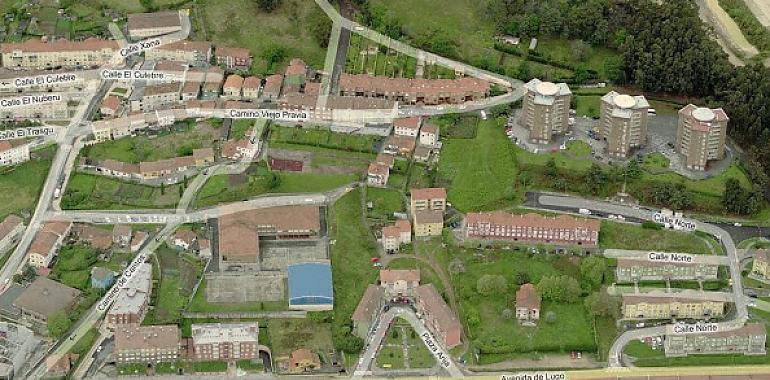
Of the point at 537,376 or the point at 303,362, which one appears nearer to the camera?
the point at 537,376

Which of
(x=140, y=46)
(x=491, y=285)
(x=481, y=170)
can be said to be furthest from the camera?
(x=140, y=46)

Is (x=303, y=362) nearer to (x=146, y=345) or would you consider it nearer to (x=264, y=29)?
(x=146, y=345)

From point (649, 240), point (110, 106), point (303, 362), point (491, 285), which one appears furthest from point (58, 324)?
point (649, 240)

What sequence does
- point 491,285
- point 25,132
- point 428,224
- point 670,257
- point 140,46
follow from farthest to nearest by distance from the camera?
point 140,46 → point 25,132 → point 428,224 → point 670,257 → point 491,285

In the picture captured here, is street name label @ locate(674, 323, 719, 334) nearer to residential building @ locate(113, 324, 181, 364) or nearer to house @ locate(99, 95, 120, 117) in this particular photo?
residential building @ locate(113, 324, 181, 364)

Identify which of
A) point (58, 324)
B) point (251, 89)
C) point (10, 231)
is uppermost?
point (251, 89)

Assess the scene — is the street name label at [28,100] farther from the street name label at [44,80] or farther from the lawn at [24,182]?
the lawn at [24,182]
